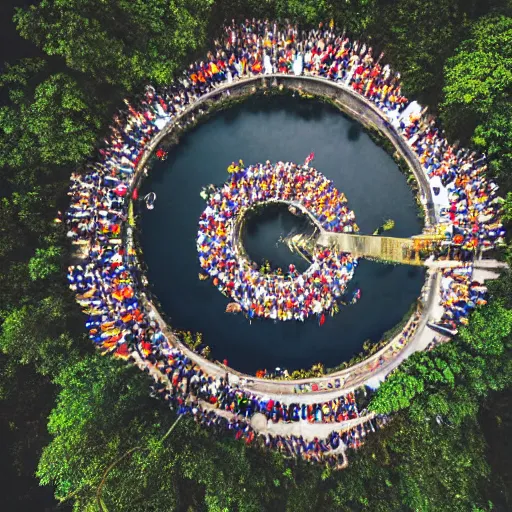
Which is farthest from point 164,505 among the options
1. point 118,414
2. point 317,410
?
point 317,410

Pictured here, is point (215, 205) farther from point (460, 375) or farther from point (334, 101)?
point (460, 375)

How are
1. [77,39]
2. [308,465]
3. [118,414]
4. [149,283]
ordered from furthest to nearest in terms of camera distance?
1. [149,283]
2. [308,465]
3. [118,414]
4. [77,39]

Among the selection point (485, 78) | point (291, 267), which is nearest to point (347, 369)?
point (291, 267)

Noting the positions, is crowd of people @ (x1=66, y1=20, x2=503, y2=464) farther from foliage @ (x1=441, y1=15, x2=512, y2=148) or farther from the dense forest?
foliage @ (x1=441, y1=15, x2=512, y2=148)

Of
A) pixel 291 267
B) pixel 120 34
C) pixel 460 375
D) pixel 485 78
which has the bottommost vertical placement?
pixel 460 375

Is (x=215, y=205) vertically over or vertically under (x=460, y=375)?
over

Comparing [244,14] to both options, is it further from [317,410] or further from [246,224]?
[317,410]
